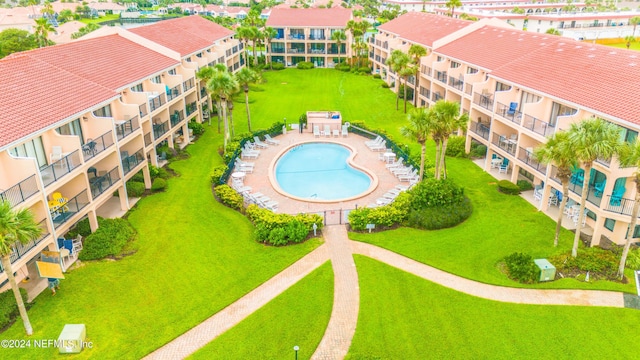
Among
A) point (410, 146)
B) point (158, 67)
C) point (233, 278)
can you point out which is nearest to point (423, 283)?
point (233, 278)

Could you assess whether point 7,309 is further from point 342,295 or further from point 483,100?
point 483,100

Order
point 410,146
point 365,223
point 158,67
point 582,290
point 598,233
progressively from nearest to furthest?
point 582,290, point 598,233, point 365,223, point 158,67, point 410,146

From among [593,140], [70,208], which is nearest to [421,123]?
[593,140]

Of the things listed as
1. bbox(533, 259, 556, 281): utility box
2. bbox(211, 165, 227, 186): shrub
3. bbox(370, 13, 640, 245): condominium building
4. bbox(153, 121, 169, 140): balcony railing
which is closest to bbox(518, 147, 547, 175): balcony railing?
bbox(370, 13, 640, 245): condominium building

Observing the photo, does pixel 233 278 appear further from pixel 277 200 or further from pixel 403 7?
pixel 403 7

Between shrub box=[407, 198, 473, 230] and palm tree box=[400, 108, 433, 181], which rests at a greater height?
palm tree box=[400, 108, 433, 181]

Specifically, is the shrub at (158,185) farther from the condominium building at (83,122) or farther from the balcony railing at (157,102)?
the balcony railing at (157,102)

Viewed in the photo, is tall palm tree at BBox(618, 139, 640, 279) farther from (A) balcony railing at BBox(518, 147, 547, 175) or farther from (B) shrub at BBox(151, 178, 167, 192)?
(B) shrub at BBox(151, 178, 167, 192)
